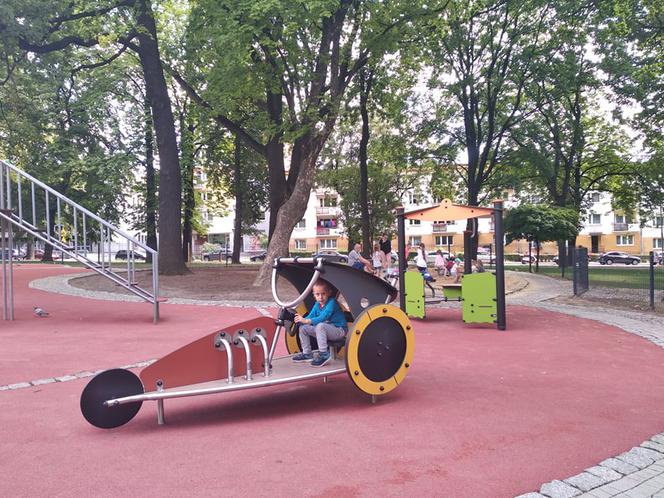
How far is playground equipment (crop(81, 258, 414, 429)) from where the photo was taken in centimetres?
445

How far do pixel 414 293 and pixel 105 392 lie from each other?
799 centimetres

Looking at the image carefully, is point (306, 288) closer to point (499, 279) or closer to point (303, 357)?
point (303, 357)

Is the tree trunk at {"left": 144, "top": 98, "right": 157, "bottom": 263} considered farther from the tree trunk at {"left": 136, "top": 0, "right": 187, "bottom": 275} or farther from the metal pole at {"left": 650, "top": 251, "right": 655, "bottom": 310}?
the metal pole at {"left": 650, "top": 251, "right": 655, "bottom": 310}


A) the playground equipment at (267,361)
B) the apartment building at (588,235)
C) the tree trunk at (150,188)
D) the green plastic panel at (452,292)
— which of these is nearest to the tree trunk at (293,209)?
the green plastic panel at (452,292)

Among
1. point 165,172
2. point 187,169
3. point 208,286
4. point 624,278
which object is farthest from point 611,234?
point 208,286

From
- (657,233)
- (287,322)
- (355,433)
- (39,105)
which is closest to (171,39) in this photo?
(39,105)

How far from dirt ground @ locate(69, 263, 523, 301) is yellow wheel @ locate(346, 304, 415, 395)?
9.51 meters

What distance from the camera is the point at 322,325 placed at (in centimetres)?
541

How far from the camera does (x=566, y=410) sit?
5.09 meters

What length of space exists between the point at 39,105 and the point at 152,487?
31563 millimetres

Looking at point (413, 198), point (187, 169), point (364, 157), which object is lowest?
point (413, 198)

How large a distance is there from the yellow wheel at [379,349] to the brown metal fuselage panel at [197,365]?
97 centimetres

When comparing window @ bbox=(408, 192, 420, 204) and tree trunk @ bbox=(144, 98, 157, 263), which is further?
window @ bbox=(408, 192, 420, 204)

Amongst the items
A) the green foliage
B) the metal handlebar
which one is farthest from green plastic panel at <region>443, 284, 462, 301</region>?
the green foliage
